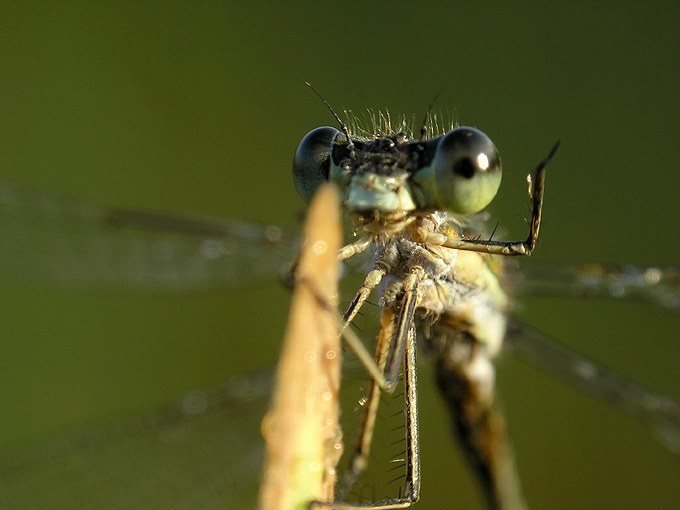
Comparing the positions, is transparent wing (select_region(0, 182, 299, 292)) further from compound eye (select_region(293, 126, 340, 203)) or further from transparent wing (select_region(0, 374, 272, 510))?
compound eye (select_region(293, 126, 340, 203))

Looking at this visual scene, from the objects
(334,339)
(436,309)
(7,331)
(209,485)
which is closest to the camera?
(334,339)

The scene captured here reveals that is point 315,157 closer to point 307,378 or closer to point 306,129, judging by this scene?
point 307,378

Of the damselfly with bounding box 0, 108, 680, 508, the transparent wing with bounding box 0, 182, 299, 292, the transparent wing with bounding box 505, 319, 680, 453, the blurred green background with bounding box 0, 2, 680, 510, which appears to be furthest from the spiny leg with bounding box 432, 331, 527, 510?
the blurred green background with bounding box 0, 2, 680, 510

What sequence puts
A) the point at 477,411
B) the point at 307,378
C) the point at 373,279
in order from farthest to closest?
the point at 477,411 < the point at 373,279 < the point at 307,378

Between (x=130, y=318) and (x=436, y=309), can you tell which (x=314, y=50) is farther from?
(x=436, y=309)

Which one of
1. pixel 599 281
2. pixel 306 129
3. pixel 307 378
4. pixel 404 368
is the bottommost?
pixel 307 378

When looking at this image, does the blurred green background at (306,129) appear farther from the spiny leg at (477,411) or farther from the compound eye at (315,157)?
the compound eye at (315,157)

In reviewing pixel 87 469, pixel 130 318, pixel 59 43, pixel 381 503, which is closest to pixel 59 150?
pixel 59 43

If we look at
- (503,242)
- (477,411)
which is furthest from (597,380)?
(503,242)
